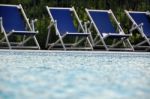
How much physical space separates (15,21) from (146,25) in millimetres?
3081

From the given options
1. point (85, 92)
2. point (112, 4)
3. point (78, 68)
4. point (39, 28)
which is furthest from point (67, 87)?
point (112, 4)

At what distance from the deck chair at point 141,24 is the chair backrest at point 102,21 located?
0.47m

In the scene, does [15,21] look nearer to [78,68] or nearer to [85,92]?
[78,68]

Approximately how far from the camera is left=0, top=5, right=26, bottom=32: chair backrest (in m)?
8.44

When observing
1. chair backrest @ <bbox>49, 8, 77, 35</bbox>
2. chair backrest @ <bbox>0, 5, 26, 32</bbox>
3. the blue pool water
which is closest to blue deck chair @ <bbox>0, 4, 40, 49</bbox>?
chair backrest @ <bbox>0, 5, 26, 32</bbox>

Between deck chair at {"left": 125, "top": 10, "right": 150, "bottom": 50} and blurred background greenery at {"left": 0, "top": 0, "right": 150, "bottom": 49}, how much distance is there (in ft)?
1.63

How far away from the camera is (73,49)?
8.85 m

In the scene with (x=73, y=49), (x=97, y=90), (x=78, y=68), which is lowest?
(x=73, y=49)

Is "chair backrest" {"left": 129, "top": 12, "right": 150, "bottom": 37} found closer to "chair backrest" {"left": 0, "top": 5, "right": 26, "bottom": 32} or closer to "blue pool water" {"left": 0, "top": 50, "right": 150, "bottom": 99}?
"blue pool water" {"left": 0, "top": 50, "right": 150, "bottom": 99}

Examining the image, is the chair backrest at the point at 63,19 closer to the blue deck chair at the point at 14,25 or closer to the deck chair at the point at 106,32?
the deck chair at the point at 106,32

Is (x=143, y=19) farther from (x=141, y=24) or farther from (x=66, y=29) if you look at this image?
(x=66, y=29)

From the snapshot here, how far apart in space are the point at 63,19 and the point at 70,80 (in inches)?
175

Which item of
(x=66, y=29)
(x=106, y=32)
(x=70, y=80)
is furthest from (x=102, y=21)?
(x=70, y=80)

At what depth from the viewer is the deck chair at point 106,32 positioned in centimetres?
870
